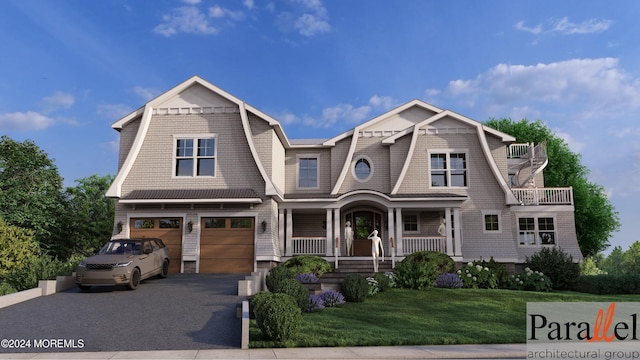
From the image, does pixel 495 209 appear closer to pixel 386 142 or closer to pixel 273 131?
pixel 386 142

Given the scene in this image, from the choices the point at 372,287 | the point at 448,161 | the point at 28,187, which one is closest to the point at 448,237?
the point at 448,161

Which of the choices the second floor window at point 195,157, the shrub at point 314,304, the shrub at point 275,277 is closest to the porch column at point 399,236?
the shrub at point 275,277

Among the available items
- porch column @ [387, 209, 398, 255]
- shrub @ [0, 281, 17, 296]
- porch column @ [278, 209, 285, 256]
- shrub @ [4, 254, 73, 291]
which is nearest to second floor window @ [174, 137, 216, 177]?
porch column @ [278, 209, 285, 256]

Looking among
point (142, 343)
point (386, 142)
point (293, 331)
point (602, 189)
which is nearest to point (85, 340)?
point (142, 343)

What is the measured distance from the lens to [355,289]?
13.2m

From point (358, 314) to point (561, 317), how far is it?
5.18 meters

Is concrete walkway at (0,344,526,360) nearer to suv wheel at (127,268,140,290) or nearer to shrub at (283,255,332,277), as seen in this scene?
suv wheel at (127,268,140,290)

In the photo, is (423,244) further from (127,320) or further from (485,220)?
(127,320)

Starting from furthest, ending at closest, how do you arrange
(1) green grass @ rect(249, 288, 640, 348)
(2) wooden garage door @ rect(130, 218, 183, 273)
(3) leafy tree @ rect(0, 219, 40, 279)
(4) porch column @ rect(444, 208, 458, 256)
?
(3) leafy tree @ rect(0, 219, 40, 279), (4) porch column @ rect(444, 208, 458, 256), (2) wooden garage door @ rect(130, 218, 183, 273), (1) green grass @ rect(249, 288, 640, 348)

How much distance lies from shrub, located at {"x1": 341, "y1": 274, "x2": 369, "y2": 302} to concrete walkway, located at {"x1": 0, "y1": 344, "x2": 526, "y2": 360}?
466 centimetres

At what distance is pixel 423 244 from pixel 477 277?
2.83m

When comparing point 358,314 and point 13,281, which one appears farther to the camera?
point 13,281

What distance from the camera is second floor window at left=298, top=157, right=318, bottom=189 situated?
20922 mm

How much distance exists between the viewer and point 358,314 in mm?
11602
